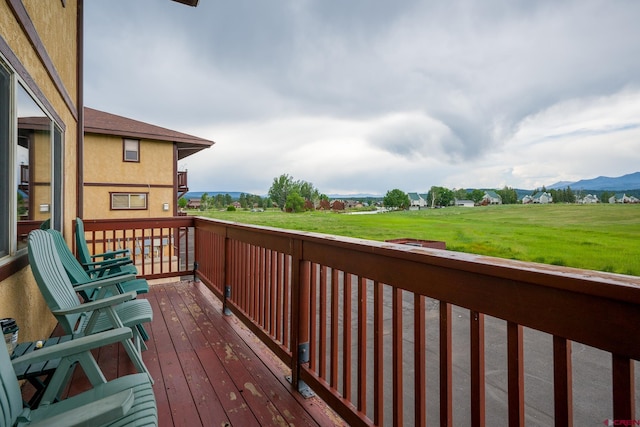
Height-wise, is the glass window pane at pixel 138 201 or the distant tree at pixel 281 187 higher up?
the distant tree at pixel 281 187

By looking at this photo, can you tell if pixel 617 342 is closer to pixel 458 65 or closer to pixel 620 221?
pixel 620 221

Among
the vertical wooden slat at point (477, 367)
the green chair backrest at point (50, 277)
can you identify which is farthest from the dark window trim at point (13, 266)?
the vertical wooden slat at point (477, 367)

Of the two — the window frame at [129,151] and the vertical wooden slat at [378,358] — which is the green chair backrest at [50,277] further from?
the window frame at [129,151]

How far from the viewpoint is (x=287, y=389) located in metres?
2.16

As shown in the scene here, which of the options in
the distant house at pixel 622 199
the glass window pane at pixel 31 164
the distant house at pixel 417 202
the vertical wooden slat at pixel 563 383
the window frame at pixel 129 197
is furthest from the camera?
the window frame at pixel 129 197

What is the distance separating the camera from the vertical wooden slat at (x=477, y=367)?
1.10 meters

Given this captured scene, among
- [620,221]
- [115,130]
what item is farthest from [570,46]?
[115,130]

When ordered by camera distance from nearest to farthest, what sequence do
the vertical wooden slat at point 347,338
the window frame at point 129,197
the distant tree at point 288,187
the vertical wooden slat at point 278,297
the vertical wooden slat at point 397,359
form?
the vertical wooden slat at point 397,359 → the vertical wooden slat at point 347,338 → the vertical wooden slat at point 278,297 → the window frame at point 129,197 → the distant tree at point 288,187

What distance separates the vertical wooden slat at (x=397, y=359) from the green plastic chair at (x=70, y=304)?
54.3 inches

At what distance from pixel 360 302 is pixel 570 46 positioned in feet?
29.3

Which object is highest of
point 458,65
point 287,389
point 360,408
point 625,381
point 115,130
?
point 458,65

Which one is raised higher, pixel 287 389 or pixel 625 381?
pixel 625 381

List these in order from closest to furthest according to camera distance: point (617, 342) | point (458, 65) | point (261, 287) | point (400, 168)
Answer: point (617, 342) < point (261, 287) < point (458, 65) < point (400, 168)

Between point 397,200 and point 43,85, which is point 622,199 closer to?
point 43,85
